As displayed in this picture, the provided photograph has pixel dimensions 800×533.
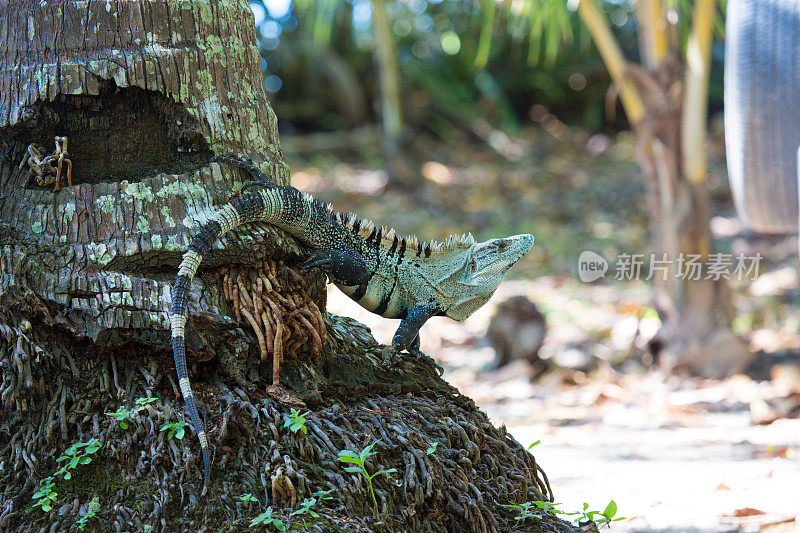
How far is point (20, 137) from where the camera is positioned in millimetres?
2375

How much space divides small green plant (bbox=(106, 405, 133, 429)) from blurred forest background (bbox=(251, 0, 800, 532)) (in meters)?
2.16

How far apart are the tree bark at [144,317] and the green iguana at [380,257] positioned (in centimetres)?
9

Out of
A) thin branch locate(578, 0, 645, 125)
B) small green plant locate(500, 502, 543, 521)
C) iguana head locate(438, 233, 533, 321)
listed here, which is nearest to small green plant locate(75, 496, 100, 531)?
small green plant locate(500, 502, 543, 521)

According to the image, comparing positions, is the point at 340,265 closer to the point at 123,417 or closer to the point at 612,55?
the point at 123,417

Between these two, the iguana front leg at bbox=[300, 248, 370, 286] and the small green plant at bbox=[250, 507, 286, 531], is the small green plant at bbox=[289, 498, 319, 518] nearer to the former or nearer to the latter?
the small green plant at bbox=[250, 507, 286, 531]

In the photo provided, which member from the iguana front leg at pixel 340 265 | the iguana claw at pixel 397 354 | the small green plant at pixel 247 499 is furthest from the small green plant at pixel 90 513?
the iguana claw at pixel 397 354

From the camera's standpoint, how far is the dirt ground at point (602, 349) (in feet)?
12.8

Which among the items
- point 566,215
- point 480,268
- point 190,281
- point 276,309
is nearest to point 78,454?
point 190,281

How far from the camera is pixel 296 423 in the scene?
7.49 feet

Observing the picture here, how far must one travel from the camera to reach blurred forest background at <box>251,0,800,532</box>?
14.6 feet

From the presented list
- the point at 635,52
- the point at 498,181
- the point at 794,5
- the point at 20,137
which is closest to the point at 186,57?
the point at 20,137

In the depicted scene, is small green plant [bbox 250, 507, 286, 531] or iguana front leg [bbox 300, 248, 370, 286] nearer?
small green plant [bbox 250, 507, 286, 531]

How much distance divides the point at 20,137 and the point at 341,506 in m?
1.46

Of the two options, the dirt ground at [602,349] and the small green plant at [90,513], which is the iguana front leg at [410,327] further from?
the dirt ground at [602,349]
